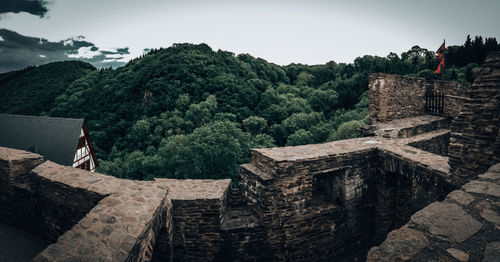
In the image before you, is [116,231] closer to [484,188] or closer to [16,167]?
[16,167]

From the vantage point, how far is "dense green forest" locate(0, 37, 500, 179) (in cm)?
2119

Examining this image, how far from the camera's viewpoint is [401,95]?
9109 mm

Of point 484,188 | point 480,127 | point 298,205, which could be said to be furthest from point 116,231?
point 480,127

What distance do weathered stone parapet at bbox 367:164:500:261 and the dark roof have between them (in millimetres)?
15745

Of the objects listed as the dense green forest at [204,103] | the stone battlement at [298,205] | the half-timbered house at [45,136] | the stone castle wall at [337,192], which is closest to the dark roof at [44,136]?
the half-timbered house at [45,136]

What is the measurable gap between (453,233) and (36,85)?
7806 centimetres

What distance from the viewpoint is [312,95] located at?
4062 centimetres

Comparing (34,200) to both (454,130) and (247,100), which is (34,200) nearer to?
(454,130)

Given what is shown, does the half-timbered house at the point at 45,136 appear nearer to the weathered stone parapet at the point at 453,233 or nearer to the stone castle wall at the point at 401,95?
the stone castle wall at the point at 401,95

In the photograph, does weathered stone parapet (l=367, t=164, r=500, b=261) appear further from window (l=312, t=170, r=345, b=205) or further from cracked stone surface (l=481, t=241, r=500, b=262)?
window (l=312, t=170, r=345, b=205)

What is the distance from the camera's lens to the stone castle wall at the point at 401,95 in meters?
8.48

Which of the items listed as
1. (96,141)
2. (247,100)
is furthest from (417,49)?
(96,141)

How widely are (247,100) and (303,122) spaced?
11.9m

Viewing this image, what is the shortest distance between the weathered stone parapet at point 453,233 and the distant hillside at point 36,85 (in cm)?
6128
